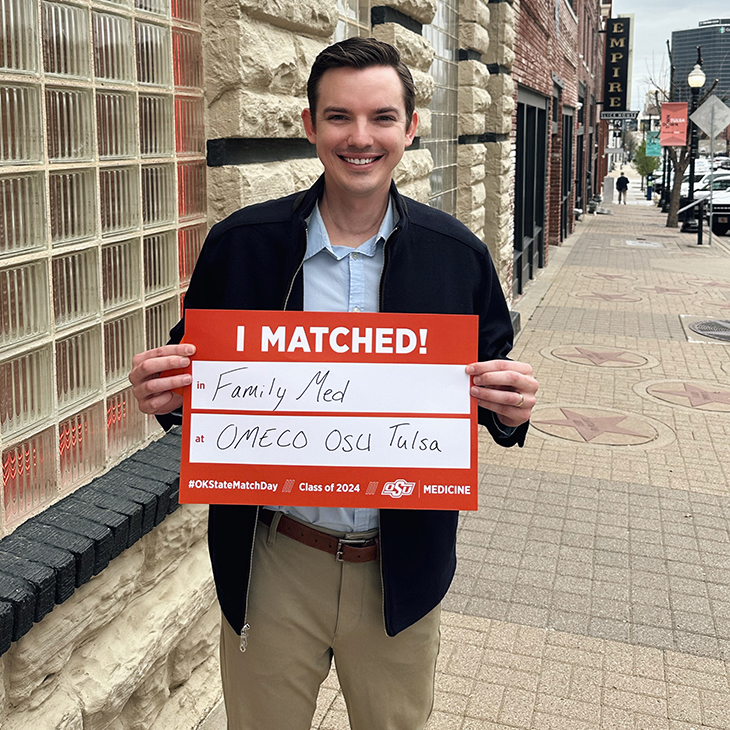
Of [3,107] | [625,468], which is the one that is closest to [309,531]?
[3,107]

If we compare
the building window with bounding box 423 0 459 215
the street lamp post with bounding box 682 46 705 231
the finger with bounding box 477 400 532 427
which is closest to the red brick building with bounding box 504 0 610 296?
the building window with bounding box 423 0 459 215

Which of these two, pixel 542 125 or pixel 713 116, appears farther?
pixel 713 116

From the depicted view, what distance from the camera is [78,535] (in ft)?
8.59

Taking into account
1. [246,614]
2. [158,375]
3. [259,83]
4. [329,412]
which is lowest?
[246,614]

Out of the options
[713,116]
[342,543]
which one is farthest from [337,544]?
[713,116]

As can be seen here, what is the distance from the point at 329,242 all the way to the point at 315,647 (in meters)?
1.08

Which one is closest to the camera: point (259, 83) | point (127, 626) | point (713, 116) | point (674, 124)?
point (127, 626)

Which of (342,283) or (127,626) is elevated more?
(342,283)

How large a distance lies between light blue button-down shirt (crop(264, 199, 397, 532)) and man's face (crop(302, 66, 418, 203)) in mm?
141

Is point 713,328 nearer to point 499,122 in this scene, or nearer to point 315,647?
point 499,122

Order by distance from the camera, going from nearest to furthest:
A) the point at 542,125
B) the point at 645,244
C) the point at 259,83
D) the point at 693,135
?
the point at 259,83 → the point at 542,125 → the point at 645,244 → the point at 693,135

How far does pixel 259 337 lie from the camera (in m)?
2.19

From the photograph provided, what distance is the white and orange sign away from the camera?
219 centimetres

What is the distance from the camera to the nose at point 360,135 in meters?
2.18
